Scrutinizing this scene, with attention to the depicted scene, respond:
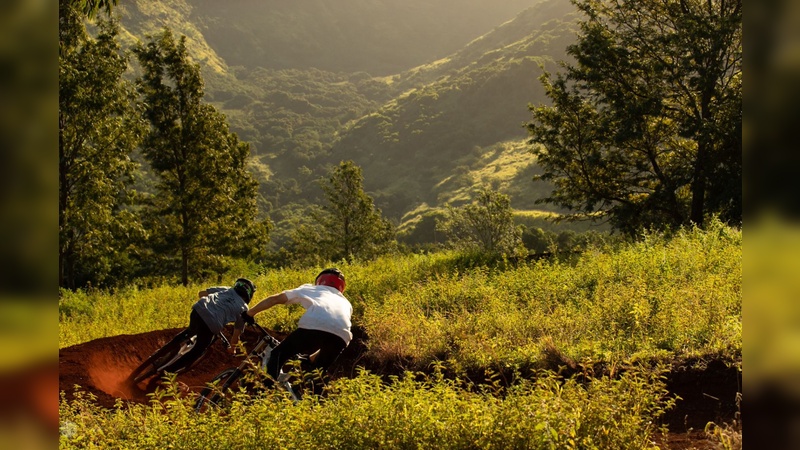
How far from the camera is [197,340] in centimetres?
973

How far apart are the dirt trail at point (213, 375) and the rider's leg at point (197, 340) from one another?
0.39 m

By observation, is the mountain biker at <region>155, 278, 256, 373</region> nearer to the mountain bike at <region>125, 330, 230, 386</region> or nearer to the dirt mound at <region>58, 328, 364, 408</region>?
the mountain bike at <region>125, 330, 230, 386</region>

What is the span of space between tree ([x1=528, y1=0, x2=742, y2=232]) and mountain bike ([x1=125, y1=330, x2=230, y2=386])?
1761 centimetres

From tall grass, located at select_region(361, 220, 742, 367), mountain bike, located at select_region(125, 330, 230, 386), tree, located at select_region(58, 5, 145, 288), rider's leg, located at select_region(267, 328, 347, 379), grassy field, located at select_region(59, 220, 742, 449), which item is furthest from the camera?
tree, located at select_region(58, 5, 145, 288)

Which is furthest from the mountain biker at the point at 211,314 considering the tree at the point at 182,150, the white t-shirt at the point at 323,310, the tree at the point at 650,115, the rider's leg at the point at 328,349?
the tree at the point at 182,150

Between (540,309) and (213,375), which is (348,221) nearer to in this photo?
(213,375)

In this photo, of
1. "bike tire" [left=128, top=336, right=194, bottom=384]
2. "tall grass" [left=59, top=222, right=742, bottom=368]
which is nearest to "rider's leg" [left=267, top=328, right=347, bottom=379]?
"tall grass" [left=59, top=222, right=742, bottom=368]

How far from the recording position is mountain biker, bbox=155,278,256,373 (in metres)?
9.38

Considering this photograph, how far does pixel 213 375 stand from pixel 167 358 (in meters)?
1.45

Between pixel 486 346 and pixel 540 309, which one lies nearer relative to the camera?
pixel 486 346

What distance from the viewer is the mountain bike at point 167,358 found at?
32.8 ft

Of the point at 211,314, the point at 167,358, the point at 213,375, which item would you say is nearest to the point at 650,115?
the point at 213,375

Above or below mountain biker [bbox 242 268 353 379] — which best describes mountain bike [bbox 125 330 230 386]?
below
